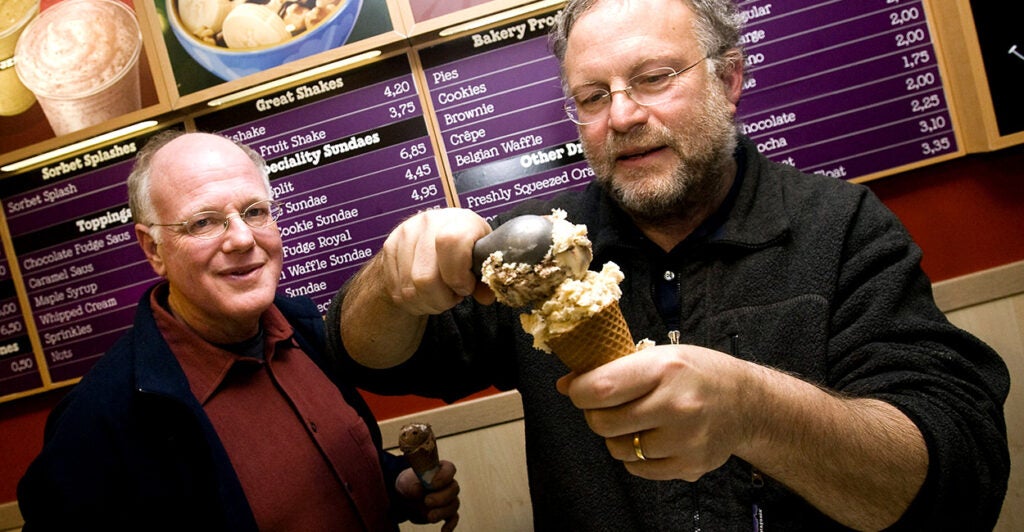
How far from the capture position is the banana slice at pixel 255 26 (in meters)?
2.56

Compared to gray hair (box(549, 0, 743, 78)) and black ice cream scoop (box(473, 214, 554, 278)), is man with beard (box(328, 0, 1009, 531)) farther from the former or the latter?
black ice cream scoop (box(473, 214, 554, 278))

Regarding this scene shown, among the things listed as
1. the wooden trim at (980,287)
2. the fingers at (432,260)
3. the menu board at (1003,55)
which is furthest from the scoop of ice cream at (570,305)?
the menu board at (1003,55)

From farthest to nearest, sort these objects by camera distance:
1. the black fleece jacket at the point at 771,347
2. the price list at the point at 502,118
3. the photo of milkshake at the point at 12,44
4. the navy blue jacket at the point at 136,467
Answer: the photo of milkshake at the point at 12,44 → the price list at the point at 502,118 → the navy blue jacket at the point at 136,467 → the black fleece jacket at the point at 771,347

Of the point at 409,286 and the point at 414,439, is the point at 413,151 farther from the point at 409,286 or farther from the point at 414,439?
A: the point at 409,286

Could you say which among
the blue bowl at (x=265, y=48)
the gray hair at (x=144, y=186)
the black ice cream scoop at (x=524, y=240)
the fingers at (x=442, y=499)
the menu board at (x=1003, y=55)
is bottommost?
the fingers at (x=442, y=499)

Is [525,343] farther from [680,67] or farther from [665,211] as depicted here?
[680,67]

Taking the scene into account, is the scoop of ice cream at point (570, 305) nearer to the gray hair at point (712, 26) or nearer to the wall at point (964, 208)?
the gray hair at point (712, 26)

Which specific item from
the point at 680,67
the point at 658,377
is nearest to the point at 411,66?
the point at 680,67

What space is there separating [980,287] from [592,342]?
6.52 feet

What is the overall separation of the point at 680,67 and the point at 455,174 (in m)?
1.14

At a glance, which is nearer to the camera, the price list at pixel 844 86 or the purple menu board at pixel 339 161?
the price list at pixel 844 86

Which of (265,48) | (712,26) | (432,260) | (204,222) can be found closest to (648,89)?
(712,26)

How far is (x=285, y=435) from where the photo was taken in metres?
1.71

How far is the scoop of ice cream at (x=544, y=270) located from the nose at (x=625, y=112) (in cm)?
65
